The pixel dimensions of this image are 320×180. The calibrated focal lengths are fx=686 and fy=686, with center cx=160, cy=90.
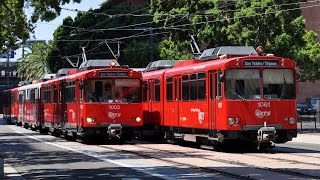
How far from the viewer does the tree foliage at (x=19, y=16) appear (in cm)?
2575

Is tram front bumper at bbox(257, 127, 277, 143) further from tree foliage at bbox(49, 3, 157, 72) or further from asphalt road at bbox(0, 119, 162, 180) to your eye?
tree foliage at bbox(49, 3, 157, 72)

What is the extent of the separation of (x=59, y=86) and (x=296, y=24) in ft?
50.9

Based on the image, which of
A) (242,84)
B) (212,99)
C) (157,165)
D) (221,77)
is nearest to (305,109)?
(212,99)

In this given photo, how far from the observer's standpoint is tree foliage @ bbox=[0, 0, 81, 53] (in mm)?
25755

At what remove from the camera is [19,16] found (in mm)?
29891

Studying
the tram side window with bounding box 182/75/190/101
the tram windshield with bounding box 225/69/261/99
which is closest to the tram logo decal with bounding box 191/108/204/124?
the tram side window with bounding box 182/75/190/101

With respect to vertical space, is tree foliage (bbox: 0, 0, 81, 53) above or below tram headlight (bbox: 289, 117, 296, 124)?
above

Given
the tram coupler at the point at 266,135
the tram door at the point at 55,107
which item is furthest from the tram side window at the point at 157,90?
the tram coupler at the point at 266,135

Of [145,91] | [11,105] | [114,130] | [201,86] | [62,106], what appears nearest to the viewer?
[201,86]

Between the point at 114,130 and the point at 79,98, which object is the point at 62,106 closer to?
the point at 79,98

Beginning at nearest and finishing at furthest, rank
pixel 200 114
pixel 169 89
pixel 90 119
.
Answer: pixel 200 114 → pixel 169 89 → pixel 90 119

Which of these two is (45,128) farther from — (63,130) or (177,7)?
(177,7)

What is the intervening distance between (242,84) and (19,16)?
1223 cm

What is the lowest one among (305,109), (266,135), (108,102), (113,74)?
(305,109)
